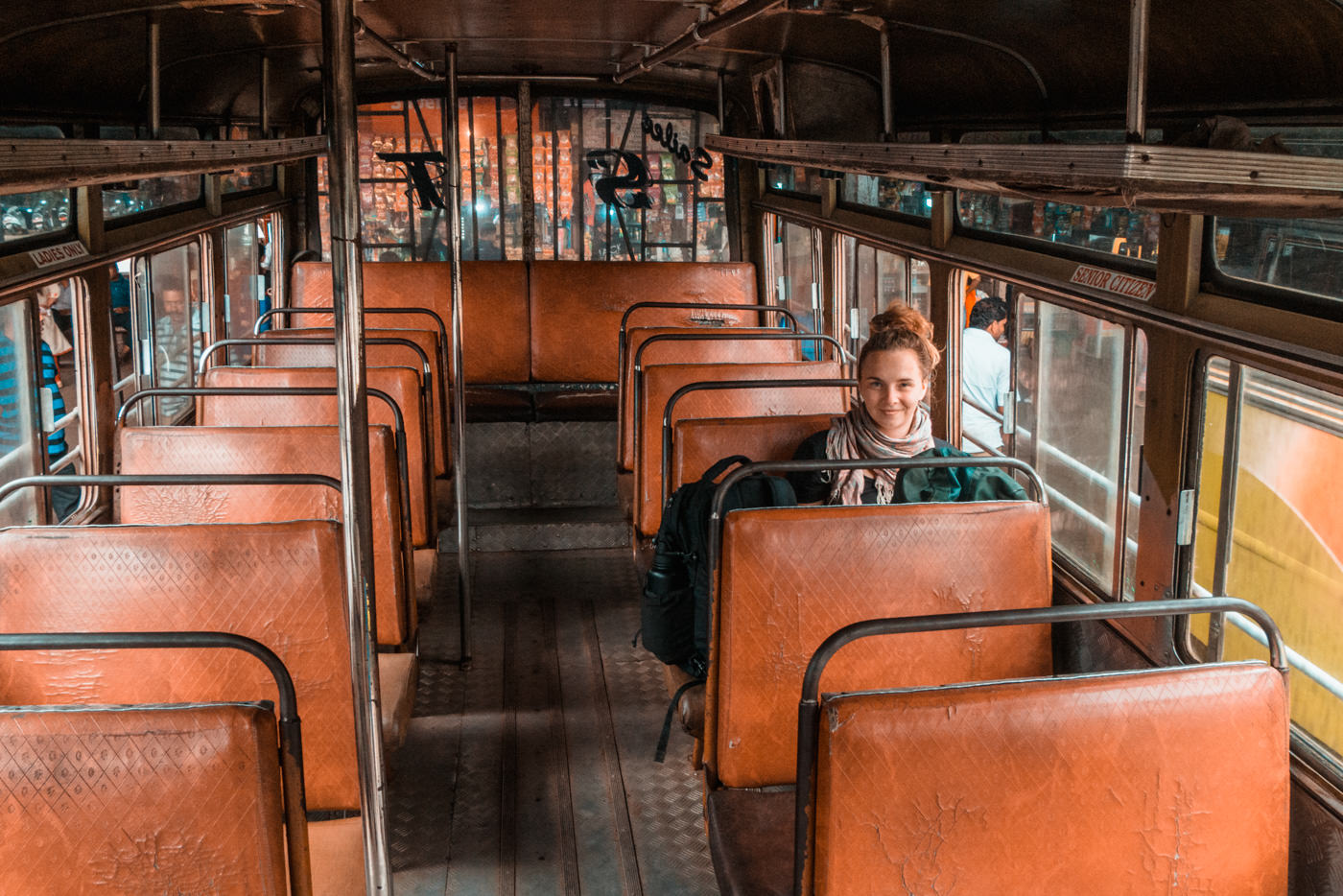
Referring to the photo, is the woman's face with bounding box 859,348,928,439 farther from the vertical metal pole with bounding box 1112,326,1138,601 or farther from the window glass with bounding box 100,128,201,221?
the window glass with bounding box 100,128,201,221

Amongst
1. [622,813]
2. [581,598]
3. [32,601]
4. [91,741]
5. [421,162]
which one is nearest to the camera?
[91,741]

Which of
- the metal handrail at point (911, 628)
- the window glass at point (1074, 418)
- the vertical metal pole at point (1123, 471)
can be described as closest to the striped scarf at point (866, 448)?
the window glass at point (1074, 418)

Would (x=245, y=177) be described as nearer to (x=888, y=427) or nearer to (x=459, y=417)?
(x=459, y=417)

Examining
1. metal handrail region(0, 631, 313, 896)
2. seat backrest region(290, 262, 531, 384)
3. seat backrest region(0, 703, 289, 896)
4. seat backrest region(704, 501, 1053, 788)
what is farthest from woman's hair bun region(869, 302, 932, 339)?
seat backrest region(290, 262, 531, 384)

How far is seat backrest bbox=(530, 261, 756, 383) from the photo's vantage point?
25.1 feet

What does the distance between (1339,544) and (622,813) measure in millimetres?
2397

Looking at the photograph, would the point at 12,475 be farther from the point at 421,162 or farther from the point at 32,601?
the point at 421,162

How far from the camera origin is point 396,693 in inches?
136

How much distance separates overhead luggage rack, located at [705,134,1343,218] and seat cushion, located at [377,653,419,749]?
191 cm

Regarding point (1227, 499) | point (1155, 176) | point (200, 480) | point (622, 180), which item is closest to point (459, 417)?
point (200, 480)

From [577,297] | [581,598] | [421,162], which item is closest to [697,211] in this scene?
[577,297]

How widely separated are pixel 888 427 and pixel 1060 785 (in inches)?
74.6

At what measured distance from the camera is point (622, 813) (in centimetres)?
407

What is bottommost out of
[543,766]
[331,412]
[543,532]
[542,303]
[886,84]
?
[543,766]
